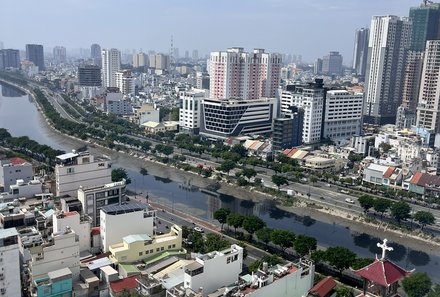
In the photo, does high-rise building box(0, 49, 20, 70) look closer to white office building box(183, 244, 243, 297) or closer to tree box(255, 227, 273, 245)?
tree box(255, 227, 273, 245)

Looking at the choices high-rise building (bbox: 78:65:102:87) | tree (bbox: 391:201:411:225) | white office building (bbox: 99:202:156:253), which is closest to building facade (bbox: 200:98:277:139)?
tree (bbox: 391:201:411:225)

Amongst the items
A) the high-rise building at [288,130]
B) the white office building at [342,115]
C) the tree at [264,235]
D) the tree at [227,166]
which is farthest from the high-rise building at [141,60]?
the tree at [264,235]

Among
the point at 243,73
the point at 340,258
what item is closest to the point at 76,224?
the point at 340,258

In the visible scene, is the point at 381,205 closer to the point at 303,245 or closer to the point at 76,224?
the point at 303,245

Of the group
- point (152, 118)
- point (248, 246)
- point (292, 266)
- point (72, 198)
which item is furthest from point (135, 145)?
point (292, 266)

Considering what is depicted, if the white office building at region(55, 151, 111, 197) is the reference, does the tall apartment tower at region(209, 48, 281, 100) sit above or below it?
above

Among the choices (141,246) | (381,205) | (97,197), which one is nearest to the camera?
(141,246)

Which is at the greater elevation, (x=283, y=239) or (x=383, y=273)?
(x=383, y=273)
